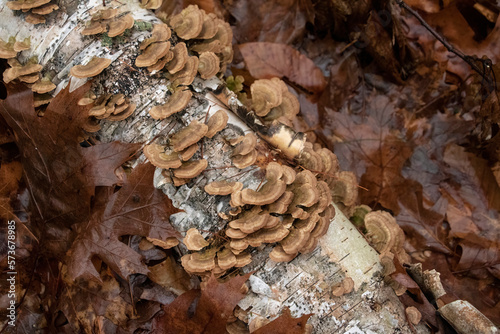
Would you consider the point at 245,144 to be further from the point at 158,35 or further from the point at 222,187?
the point at 158,35

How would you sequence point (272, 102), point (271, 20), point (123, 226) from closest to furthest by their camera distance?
point (123, 226) < point (272, 102) < point (271, 20)

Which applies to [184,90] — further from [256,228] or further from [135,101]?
[256,228]

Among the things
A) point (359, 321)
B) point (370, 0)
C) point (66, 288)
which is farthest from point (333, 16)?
point (66, 288)

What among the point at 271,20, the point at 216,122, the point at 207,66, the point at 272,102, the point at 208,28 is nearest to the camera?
the point at 216,122

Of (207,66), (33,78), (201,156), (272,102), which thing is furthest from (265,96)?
(33,78)

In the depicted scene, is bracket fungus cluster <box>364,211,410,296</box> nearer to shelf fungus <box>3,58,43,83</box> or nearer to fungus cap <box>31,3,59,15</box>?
shelf fungus <box>3,58,43,83</box>
